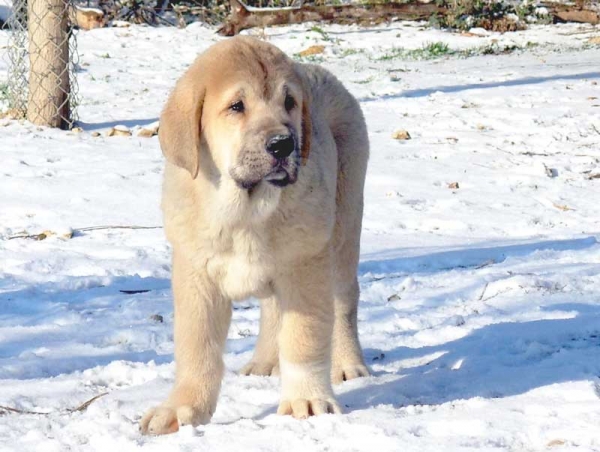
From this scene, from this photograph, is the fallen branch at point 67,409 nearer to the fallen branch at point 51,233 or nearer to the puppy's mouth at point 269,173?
the puppy's mouth at point 269,173

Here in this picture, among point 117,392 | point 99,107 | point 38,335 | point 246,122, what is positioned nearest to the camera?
point 246,122

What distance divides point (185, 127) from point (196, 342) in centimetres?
78

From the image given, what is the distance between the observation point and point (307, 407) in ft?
11.9

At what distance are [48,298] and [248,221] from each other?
2294 millimetres

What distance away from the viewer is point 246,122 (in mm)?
3465

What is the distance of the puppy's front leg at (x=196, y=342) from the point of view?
366 cm

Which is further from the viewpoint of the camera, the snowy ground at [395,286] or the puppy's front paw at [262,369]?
the puppy's front paw at [262,369]

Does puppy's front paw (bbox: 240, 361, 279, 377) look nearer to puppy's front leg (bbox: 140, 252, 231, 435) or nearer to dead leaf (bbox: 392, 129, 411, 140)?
puppy's front leg (bbox: 140, 252, 231, 435)

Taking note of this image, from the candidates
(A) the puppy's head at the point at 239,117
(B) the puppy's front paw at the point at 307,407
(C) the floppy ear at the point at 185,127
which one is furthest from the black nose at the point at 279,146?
(B) the puppy's front paw at the point at 307,407

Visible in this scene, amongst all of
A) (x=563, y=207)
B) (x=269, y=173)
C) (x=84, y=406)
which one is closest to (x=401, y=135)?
(x=563, y=207)

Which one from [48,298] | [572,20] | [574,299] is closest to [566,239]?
[574,299]

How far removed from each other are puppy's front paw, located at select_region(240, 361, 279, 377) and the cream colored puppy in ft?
2.26

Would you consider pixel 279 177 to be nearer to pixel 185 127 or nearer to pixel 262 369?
pixel 185 127

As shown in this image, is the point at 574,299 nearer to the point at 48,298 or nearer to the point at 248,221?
the point at 248,221
